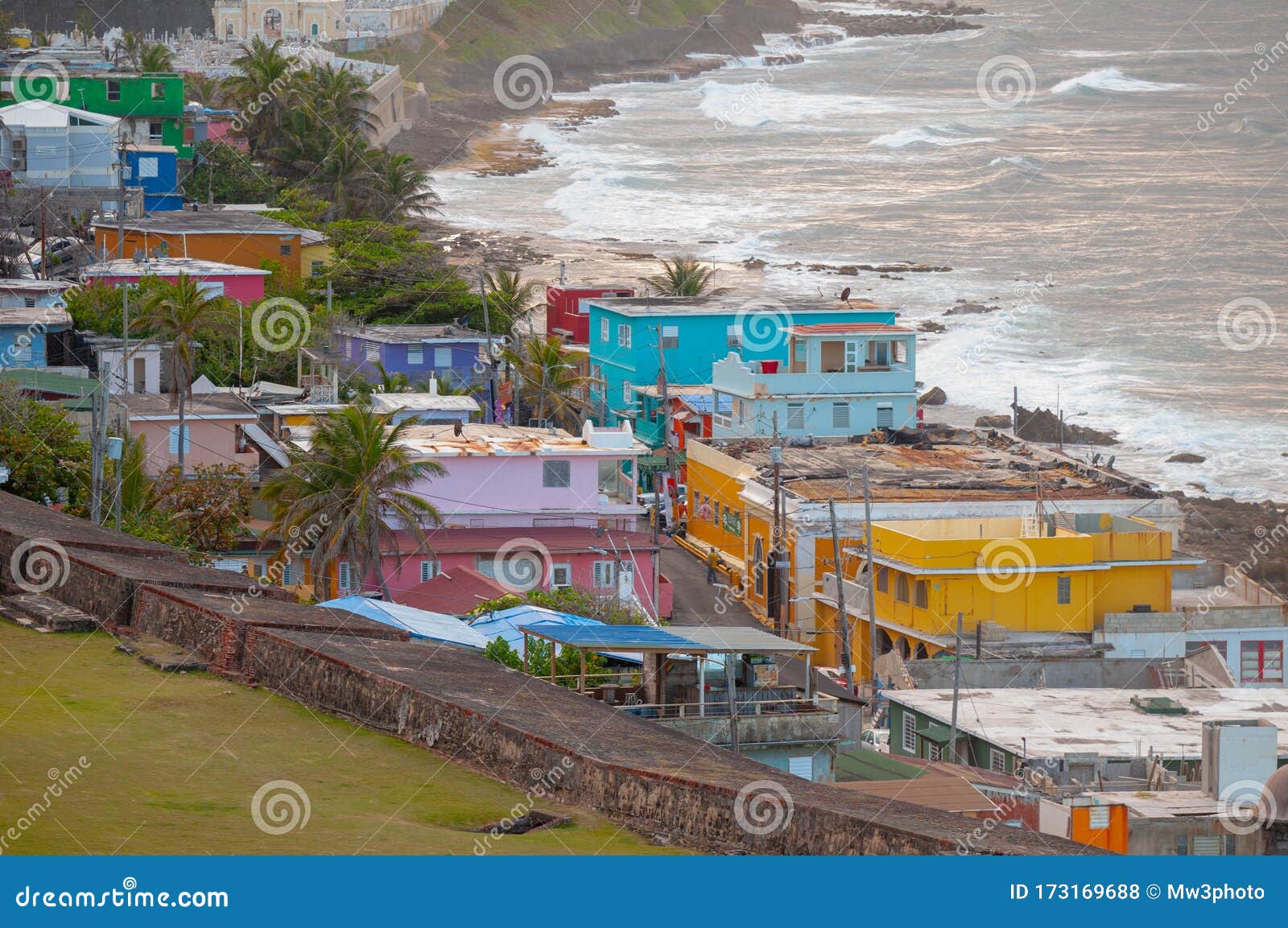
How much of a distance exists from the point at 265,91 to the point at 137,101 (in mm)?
5552

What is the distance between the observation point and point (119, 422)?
96.1 feet

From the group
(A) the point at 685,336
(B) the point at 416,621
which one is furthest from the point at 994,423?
(B) the point at 416,621

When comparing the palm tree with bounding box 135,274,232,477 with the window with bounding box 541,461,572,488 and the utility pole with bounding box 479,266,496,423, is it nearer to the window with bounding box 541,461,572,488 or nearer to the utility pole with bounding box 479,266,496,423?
the window with bounding box 541,461,572,488

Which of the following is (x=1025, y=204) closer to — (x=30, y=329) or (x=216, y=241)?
(x=216, y=241)

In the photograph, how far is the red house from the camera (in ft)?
182

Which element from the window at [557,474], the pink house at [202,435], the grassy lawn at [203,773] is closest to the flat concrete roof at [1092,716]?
the window at [557,474]

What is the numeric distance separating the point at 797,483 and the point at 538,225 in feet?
183

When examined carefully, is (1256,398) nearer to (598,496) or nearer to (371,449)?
(598,496)

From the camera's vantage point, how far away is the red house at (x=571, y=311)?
55.5 m

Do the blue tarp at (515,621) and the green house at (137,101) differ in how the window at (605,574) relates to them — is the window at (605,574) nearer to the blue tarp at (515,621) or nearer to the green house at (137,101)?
the blue tarp at (515,621)

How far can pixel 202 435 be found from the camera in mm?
32594

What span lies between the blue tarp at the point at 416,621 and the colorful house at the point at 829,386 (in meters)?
21.4

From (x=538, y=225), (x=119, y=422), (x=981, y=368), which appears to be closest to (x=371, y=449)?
(x=119, y=422)

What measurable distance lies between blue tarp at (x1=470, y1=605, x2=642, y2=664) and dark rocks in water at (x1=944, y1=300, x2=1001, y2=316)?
5174 cm
